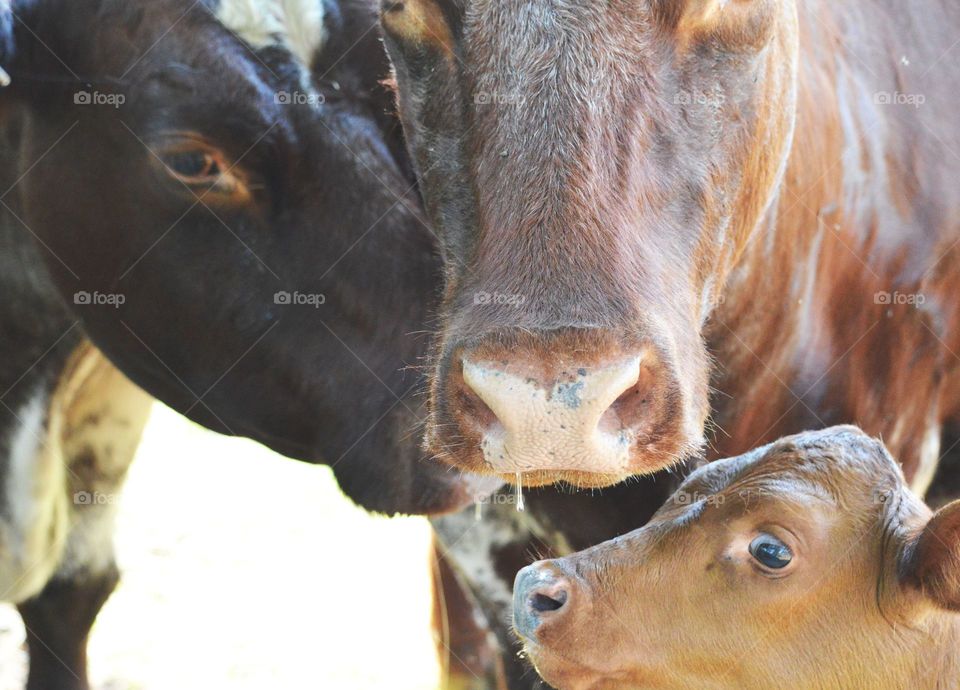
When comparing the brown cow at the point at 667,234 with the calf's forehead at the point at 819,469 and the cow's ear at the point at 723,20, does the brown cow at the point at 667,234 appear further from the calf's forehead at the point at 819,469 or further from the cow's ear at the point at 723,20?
the calf's forehead at the point at 819,469

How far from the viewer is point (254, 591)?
21.6 ft

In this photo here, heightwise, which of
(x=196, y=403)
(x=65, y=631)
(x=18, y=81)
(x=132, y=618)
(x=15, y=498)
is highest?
(x=18, y=81)

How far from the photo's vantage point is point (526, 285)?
248cm

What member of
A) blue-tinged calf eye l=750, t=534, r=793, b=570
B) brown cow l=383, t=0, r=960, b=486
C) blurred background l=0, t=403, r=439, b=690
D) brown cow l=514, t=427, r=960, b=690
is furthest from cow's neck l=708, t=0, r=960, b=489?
blurred background l=0, t=403, r=439, b=690

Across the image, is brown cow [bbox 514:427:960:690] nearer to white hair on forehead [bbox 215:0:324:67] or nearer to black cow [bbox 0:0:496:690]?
black cow [bbox 0:0:496:690]

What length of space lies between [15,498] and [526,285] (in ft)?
7.84

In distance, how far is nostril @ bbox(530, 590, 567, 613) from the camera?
110 inches

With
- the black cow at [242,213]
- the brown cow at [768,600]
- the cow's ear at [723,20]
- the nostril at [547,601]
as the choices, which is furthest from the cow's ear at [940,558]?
the black cow at [242,213]

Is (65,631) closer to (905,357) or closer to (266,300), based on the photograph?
(266,300)

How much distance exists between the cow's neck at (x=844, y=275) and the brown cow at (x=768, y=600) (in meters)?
0.64

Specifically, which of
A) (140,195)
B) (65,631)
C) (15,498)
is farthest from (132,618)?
(140,195)

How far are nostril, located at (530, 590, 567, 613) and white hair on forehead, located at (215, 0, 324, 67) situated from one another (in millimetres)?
1553

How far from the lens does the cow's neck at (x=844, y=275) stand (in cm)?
→ 351

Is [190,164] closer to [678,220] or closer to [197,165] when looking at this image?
[197,165]
